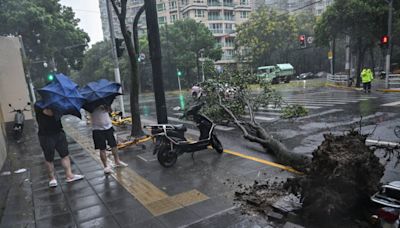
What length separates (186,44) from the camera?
4059 centimetres

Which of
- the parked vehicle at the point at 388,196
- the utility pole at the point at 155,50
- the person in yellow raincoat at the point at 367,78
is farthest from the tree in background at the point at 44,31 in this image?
the parked vehicle at the point at 388,196

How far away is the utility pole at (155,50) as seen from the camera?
7.51 m

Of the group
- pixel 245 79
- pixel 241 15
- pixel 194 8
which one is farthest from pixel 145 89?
pixel 245 79

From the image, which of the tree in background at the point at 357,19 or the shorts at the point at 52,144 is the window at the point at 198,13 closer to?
the tree in background at the point at 357,19

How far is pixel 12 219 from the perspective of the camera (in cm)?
433

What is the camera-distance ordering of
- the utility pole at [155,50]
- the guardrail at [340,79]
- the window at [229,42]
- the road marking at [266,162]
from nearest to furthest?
the road marking at [266,162], the utility pole at [155,50], the guardrail at [340,79], the window at [229,42]

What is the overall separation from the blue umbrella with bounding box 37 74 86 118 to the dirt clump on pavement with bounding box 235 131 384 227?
4.01 meters

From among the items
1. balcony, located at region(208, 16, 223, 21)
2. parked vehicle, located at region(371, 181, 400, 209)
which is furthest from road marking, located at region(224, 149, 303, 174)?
balcony, located at region(208, 16, 223, 21)

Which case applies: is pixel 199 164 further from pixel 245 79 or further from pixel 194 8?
pixel 194 8

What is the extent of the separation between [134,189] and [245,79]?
17.2 ft

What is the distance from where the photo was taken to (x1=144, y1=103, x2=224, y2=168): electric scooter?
6184 mm

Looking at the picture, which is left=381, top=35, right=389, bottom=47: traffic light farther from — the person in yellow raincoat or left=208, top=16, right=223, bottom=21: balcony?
left=208, top=16, right=223, bottom=21: balcony

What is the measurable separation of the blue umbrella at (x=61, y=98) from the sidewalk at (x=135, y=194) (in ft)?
4.84

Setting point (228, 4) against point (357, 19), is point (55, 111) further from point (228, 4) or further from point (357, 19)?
point (228, 4)
